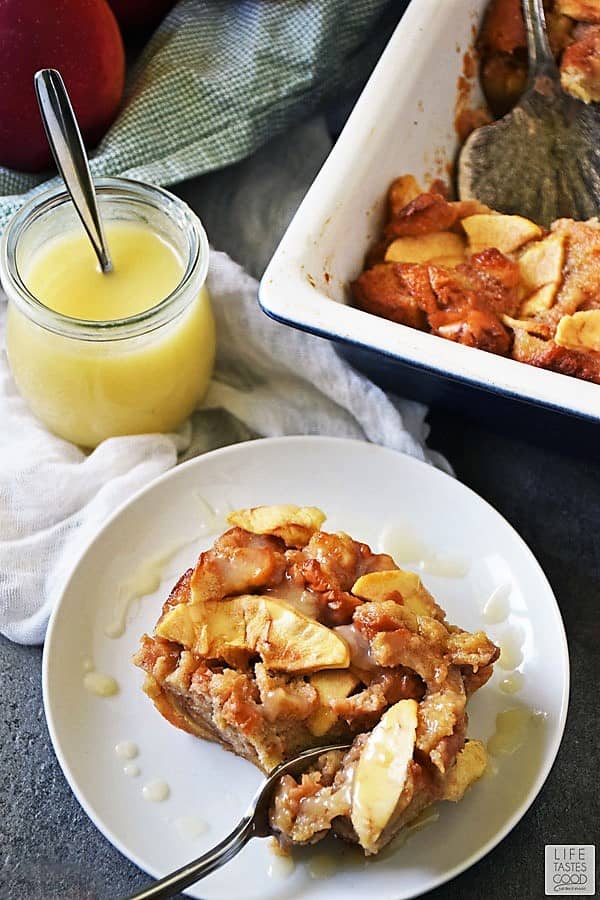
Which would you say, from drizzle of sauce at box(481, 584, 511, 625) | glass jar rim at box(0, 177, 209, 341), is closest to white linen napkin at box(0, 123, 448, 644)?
glass jar rim at box(0, 177, 209, 341)

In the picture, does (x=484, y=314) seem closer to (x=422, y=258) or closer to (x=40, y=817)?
(x=422, y=258)

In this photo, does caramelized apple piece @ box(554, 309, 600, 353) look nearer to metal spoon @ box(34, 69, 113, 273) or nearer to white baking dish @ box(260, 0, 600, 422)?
white baking dish @ box(260, 0, 600, 422)

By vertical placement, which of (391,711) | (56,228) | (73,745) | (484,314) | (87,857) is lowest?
(87,857)

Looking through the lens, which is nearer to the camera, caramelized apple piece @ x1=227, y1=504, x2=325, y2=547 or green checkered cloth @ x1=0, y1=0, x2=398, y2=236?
caramelized apple piece @ x1=227, y1=504, x2=325, y2=547

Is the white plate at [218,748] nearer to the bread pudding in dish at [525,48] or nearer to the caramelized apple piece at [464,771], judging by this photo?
the caramelized apple piece at [464,771]

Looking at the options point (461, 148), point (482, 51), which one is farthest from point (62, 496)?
point (482, 51)

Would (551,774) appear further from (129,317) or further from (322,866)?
(129,317)
